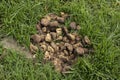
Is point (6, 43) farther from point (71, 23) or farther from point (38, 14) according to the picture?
point (71, 23)

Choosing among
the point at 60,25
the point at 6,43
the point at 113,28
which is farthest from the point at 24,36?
the point at 113,28

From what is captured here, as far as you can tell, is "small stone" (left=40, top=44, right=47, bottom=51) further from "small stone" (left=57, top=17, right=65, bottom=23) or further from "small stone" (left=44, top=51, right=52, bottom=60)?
"small stone" (left=57, top=17, right=65, bottom=23)

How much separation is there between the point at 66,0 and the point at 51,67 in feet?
2.98

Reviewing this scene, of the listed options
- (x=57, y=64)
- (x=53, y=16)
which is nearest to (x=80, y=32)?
(x=53, y=16)

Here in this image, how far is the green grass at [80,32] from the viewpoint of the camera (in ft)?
9.38

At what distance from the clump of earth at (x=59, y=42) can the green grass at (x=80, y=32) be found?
0.06m

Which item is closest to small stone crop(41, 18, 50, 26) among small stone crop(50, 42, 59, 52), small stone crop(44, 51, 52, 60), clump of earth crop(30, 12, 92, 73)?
clump of earth crop(30, 12, 92, 73)

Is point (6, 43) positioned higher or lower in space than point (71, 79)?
higher

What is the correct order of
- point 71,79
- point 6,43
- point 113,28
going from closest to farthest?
point 71,79 < point 6,43 < point 113,28

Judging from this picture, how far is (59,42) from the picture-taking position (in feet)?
10.2

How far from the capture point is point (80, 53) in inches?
117

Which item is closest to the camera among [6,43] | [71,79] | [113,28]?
[71,79]

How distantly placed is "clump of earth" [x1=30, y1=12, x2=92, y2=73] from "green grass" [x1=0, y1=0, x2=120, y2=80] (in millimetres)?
65

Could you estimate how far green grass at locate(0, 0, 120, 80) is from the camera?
2859 mm
